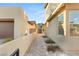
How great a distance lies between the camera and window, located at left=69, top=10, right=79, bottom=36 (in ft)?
20.5

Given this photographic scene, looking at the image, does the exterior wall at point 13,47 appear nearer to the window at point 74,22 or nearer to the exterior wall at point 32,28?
the window at point 74,22

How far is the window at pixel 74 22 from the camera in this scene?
6250 mm

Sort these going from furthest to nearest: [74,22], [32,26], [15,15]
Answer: [32,26], [15,15], [74,22]

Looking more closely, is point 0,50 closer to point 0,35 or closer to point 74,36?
point 74,36

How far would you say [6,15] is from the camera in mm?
8680

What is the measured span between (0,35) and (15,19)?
62.9 inches

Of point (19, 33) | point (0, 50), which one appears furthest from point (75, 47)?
point (0, 50)

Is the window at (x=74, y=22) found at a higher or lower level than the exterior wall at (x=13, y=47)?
higher

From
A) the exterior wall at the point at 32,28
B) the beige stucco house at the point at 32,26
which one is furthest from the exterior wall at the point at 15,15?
the exterior wall at the point at 32,28

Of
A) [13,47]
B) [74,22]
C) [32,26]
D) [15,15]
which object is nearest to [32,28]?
[32,26]

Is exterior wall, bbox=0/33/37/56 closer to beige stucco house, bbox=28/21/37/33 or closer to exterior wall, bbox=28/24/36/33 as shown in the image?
beige stucco house, bbox=28/21/37/33

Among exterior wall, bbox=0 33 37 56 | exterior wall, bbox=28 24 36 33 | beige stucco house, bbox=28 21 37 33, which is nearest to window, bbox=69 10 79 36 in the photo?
exterior wall, bbox=0 33 37 56

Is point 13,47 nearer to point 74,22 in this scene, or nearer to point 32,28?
Answer: point 74,22

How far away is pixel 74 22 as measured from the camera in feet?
20.8
